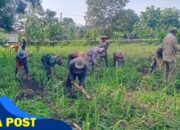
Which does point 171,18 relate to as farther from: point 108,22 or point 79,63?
point 79,63

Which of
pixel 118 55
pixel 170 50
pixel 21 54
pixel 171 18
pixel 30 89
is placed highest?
pixel 171 18

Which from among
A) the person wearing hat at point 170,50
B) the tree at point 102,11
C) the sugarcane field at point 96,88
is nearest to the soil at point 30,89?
the sugarcane field at point 96,88

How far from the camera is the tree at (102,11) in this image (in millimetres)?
41719

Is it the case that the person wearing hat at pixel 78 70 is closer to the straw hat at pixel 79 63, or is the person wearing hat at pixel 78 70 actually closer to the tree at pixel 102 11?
the straw hat at pixel 79 63

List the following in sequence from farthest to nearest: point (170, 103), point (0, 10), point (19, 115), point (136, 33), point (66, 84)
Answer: point (136, 33)
point (0, 10)
point (66, 84)
point (170, 103)
point (19, 115)

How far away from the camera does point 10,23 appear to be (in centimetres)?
1783

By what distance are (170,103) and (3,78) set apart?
4.22m

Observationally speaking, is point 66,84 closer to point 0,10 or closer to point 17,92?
point 17,92

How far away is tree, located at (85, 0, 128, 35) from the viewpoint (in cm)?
4172

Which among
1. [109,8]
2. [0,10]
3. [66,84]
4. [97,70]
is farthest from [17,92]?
[109,8]

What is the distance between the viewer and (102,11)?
1710 inches

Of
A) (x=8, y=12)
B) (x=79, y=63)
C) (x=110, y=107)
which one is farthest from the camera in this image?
(x=8, y=12)

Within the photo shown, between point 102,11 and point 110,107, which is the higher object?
point 102,11

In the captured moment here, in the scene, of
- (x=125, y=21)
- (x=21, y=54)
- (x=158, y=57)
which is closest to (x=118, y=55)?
(x=158, y=57)
